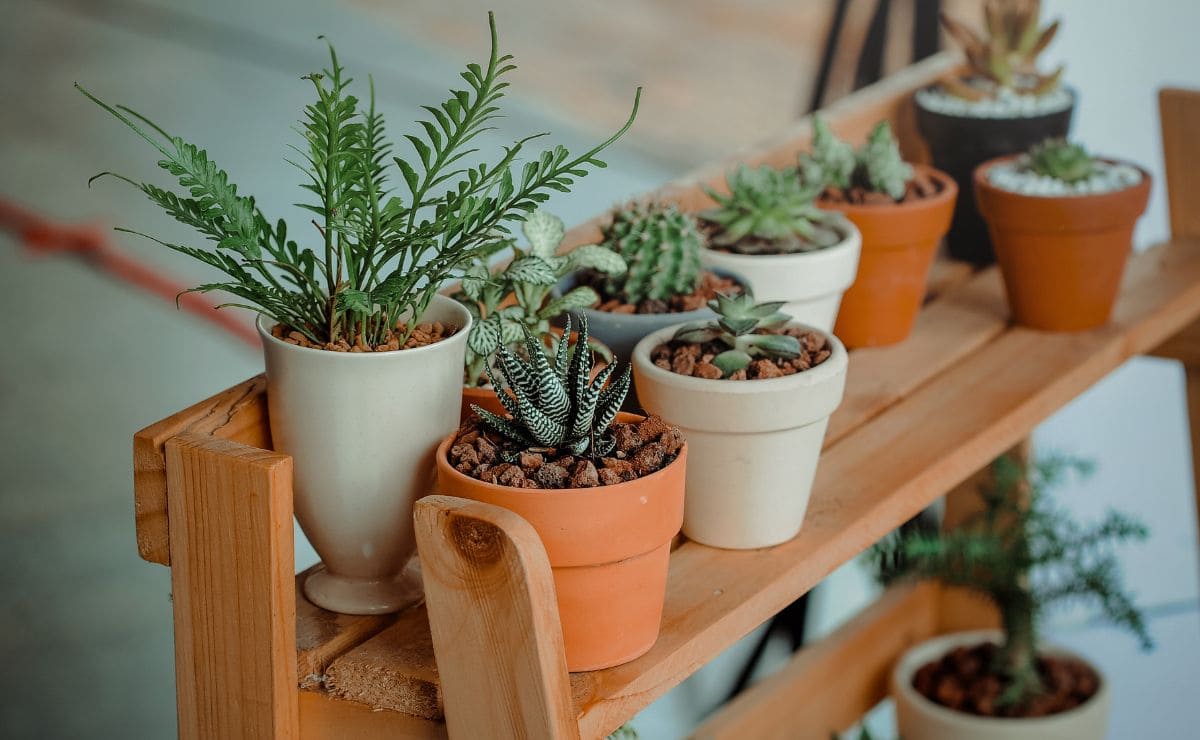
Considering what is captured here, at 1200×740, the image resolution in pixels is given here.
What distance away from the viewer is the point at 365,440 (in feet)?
2.59

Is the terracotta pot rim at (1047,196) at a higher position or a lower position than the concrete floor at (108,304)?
higher

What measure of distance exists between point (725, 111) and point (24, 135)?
1019 mm

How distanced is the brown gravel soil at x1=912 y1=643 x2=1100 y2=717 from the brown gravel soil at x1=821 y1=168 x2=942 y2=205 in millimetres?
803

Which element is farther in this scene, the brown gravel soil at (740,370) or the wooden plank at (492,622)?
the brown gravel soil at (740,370)

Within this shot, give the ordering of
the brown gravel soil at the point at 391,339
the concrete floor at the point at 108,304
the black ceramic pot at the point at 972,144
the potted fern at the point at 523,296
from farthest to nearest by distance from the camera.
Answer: the concrete floor at the point at 108,304, the black ceramic pot at the point at 972,144, the potted fern at the point at 523,296, the brown gravel soil at the point at 391,339

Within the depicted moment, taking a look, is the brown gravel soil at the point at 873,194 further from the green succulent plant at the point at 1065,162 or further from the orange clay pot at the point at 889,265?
the green succulent plant at the point at 1065,162

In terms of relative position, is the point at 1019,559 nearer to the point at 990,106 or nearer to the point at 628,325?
the point at 990,106

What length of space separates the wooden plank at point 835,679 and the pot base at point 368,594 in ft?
2.94

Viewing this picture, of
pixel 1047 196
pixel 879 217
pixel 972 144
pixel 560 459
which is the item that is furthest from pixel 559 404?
pixel 972 144

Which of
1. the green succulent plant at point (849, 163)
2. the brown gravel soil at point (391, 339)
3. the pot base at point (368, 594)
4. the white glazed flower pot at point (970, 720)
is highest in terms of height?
the green succulent plant at point (849, 163)

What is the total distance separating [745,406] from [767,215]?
0.97 feet

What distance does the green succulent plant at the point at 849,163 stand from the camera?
49.0 inches

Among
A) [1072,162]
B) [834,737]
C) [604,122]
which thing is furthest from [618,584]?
[604,122]

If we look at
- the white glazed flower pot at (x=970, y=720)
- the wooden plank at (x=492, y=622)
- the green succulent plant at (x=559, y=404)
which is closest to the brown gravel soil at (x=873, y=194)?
the green succulent plant at (x=559, y=404)
